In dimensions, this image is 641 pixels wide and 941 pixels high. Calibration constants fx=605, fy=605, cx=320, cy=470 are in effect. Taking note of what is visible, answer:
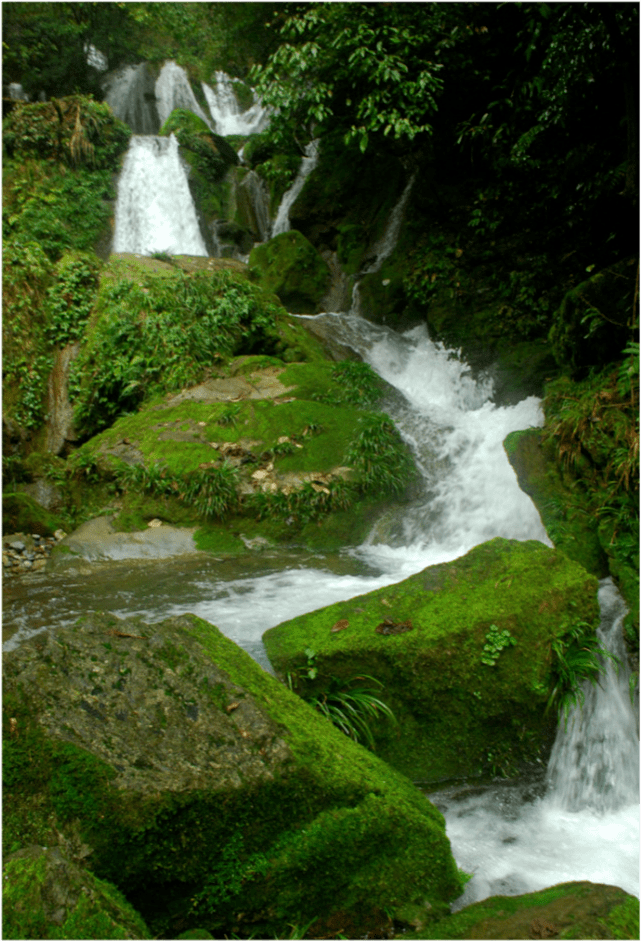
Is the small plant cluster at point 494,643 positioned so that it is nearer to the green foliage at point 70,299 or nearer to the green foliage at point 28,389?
the green foliage at point 28,389

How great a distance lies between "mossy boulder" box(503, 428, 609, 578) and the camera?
16.8ft

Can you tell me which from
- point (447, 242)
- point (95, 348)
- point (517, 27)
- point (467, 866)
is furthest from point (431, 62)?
point (467, 866)

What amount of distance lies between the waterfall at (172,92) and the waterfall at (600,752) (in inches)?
876

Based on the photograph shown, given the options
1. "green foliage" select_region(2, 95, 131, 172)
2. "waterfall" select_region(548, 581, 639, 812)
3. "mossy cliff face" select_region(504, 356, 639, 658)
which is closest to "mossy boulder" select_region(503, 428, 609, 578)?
"mossy cliff face" select_region(504, 356, 639, 658)

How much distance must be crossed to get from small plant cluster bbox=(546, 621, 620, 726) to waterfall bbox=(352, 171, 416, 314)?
408 inches

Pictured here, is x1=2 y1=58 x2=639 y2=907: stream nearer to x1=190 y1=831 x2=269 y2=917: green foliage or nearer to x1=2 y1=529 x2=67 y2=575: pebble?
x1=2 y1=529 x2=67 y2=575: pebble

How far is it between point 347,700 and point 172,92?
2319 centimetres

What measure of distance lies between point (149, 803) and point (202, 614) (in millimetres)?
2916

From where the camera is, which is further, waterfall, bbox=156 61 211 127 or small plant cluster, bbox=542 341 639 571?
waterfall, bbox=156 61 211 127

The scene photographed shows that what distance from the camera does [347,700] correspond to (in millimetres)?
3656

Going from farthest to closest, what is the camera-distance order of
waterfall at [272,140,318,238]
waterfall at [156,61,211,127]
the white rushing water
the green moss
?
waterfall at [156,61,211,127] → waterfall at [272,140,318,238] → the green moss → the white rushing water

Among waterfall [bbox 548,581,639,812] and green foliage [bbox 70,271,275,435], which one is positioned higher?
green foliage [bbox 70,271,275,435]

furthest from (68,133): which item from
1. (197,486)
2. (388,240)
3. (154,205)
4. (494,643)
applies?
(494,643)

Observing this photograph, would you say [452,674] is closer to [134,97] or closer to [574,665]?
[574,665]
